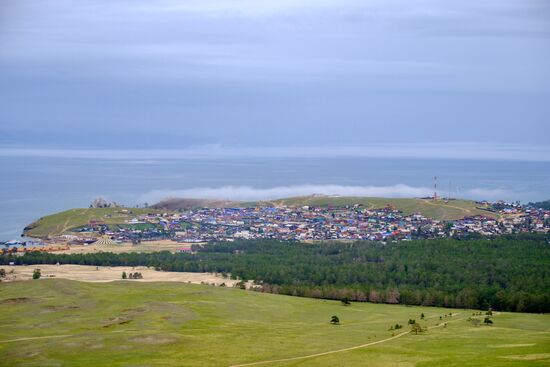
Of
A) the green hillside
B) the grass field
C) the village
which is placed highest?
the green hillside

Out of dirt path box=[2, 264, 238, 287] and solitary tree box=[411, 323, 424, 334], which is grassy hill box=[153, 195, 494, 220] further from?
solitary tree box=[411, 323, 424, 334]

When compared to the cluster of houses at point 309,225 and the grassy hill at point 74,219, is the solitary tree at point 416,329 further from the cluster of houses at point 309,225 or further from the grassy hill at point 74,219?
A: the grassy hill at point 74,219

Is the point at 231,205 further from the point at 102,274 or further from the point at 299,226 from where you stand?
the point at 102,274

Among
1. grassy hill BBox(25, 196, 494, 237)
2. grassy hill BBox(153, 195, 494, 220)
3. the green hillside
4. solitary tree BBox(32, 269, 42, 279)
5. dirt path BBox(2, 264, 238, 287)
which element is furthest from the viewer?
grassy hill BBox(153, 195, 494, 220)

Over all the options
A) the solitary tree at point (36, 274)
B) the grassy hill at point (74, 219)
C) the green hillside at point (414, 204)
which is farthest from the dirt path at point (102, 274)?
the green hillside at point (414, 204)

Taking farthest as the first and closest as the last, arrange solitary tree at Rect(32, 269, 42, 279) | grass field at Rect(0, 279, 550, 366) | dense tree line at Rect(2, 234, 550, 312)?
solitary tree at Rect(32, 269, 42, 279) → dense tree line at Rect(2, 234, 550, 312) → grass field at Rect(0, 279, 550, 366)

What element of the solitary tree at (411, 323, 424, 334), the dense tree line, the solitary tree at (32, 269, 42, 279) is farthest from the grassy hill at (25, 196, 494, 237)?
the solitary tree at (411, 323, 424, 334)
